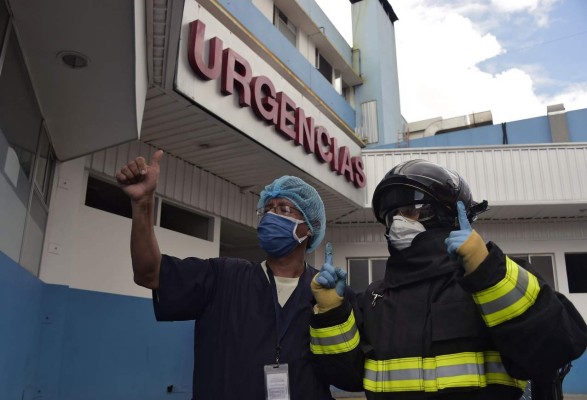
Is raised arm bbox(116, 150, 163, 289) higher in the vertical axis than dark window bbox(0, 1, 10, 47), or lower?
lower

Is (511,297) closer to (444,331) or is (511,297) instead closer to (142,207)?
(444,331)

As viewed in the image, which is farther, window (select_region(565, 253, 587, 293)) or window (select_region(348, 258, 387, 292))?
window (select_region(348, 258, 387, 292))

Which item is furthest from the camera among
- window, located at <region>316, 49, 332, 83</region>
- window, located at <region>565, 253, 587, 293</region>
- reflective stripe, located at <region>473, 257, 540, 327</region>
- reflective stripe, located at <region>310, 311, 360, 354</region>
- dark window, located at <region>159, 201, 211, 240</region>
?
window, located at <region>316, 49, 332, 83</region>

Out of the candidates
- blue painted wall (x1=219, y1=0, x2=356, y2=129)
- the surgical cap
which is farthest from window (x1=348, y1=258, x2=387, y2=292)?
the surgical cap

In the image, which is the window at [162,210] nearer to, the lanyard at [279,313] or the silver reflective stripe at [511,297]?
the lanyard at [279,313]

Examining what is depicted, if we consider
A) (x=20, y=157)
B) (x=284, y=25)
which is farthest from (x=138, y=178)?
(x=284, y=25)

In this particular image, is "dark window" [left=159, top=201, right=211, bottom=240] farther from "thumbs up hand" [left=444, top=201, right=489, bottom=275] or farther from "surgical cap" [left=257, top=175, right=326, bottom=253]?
"thumbs up hand" [left=444, top=201, right=489, bottom=275]

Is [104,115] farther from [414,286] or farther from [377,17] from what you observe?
[377,17]

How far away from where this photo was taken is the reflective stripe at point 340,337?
194cm

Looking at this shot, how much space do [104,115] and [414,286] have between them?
3670mm

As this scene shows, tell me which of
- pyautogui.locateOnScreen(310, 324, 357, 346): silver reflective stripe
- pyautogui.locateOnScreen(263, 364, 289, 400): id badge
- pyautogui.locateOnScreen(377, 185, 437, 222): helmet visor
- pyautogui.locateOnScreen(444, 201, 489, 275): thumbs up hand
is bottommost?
pyautogui.locateOnScreen(263, 364, 289, 400): id badge

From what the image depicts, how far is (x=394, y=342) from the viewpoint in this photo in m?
1.84

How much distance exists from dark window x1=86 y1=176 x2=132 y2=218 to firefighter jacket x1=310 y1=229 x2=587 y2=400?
5.34 m

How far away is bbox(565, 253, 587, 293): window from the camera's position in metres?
10.5
